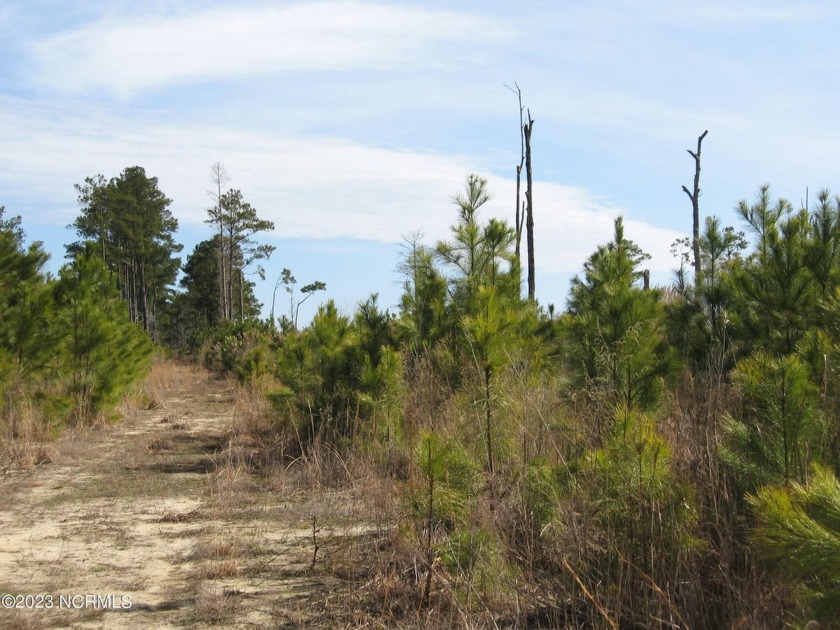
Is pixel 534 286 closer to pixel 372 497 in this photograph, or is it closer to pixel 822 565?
pixel 372 497

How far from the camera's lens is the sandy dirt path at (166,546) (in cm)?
400

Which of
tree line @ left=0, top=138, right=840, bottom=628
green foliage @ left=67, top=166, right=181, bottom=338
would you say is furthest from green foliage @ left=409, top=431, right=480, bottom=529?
green foliage @ left=67, top=166, right=181, bottom=338

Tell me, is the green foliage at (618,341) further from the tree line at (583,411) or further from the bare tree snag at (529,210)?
the bare tree snag at (529,210)

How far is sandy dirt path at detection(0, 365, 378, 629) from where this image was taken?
400 cm

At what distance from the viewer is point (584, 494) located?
3.49 m

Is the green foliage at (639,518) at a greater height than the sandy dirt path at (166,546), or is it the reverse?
the green foliage at (639,518)

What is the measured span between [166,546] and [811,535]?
13.9 feet

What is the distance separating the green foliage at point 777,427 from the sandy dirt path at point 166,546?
74.7 inches

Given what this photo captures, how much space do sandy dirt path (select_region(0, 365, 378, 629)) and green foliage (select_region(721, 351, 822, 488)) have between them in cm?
190

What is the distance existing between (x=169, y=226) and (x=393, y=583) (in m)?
39.8

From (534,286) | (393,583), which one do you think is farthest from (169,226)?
(393,583)

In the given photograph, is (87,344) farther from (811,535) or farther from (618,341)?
(811,535)

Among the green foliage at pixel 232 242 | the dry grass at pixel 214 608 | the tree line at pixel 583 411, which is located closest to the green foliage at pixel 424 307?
the tree line at pixel 583 411

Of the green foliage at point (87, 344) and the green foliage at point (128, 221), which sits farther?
the green foliage at point (128, 221)
